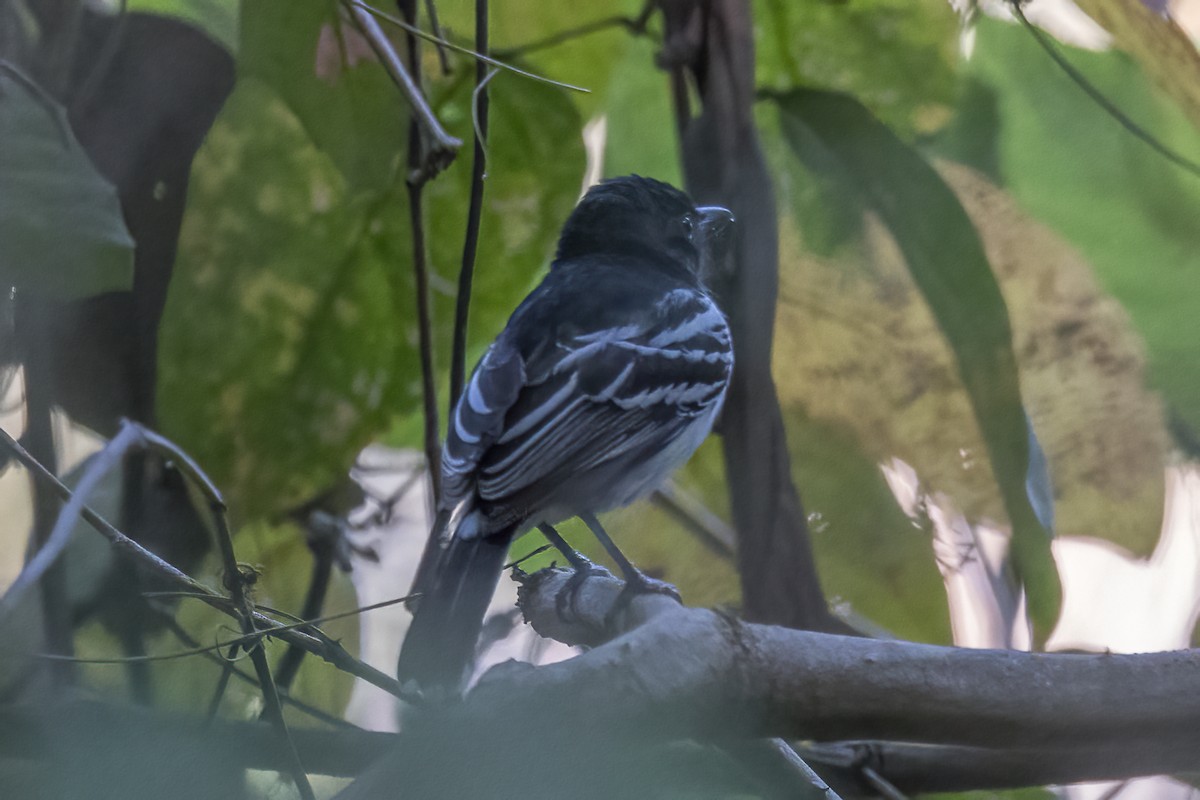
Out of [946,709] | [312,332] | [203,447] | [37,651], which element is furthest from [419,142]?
[946,709]

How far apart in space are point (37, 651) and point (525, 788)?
1.28 feet

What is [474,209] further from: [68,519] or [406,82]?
[68,519]

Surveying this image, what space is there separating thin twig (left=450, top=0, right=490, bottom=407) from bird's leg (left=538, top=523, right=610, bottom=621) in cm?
15

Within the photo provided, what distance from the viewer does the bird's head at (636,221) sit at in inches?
39.6

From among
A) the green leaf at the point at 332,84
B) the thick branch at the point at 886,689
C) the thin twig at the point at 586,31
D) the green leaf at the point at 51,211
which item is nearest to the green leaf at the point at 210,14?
the green leaf at the point at 332,84

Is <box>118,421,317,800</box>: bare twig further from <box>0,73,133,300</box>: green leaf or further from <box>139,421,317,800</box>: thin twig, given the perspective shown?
<box>0,73,133,300</box>: green leaf

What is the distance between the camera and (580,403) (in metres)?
0.88

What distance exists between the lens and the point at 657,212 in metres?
1.04

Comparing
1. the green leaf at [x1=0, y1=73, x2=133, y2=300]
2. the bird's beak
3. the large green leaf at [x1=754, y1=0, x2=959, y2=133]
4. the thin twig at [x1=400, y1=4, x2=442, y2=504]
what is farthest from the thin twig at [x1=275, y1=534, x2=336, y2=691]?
the large green leaf at [x1=754, y1=0, x2=959, y2=133]

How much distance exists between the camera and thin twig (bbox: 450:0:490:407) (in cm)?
98

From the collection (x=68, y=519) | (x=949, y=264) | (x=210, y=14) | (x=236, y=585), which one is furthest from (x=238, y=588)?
(x=949, y=264)

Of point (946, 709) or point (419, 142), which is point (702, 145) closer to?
point (419, 142)

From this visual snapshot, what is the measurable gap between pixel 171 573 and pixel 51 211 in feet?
0.95

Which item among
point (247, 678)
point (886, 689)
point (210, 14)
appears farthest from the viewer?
point (210, 14)
